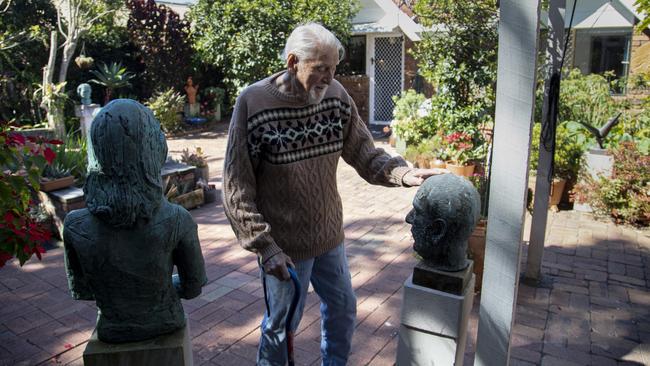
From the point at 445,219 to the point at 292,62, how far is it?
90cm

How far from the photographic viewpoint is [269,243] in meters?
1.99

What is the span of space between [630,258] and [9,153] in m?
5.03

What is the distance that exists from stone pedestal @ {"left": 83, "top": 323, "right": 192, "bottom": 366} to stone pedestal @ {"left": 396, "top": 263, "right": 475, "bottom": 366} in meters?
0.93

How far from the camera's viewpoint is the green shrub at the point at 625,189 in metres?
5.34

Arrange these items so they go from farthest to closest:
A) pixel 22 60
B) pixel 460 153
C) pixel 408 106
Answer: pixel 22 60 → pixel 408 106 → pixel 460 153

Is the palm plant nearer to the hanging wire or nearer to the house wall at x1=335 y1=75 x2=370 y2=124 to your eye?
the house wall at x1=335 y1=75 x2=370 y2=124

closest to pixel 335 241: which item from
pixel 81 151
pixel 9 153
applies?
pixel 9 153

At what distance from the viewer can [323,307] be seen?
240 centimetres

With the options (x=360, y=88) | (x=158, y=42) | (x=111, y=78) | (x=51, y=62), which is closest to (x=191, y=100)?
(x=158, y=42)

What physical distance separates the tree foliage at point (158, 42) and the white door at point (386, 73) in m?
4.98

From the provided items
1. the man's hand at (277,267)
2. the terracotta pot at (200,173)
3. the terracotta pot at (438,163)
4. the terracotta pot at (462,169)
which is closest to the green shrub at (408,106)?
the terracotta pot at (438,163)

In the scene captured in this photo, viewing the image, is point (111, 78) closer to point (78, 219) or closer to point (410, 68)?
point (410, 68)

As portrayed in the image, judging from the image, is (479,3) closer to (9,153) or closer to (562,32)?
(562,32)

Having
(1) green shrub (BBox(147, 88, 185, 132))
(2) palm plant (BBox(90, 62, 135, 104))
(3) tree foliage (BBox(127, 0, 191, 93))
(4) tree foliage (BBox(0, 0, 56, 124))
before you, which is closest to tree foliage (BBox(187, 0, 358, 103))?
(3) tree foliage (BBox(127, 0, 191, 93))
